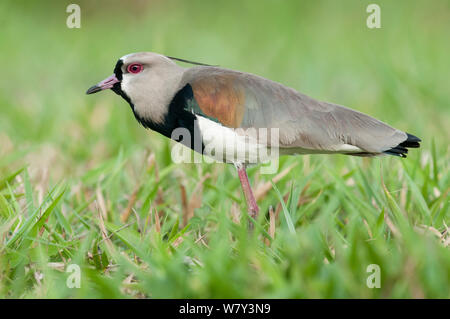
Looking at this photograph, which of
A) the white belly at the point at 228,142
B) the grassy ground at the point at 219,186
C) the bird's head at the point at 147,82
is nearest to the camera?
the grassy ground at the point at 219,186

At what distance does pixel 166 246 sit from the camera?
8.05ft

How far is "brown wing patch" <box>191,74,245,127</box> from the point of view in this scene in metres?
2.79

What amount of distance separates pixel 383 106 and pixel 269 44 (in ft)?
9.04

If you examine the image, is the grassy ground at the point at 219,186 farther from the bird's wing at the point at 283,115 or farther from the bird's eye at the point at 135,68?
the bird's eye at the point at 135,68

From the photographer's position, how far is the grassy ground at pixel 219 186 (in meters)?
2.03

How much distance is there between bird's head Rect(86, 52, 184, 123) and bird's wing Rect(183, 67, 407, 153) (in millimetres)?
96

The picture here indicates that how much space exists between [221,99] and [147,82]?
1.25 feet

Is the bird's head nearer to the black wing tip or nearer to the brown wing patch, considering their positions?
the brown wing patch

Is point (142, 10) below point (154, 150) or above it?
above

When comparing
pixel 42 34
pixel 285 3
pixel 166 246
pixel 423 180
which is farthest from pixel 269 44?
pixel 166 246

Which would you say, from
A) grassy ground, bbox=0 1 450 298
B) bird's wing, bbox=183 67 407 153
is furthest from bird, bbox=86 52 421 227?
grassy ground, bbox=0 1 450 298

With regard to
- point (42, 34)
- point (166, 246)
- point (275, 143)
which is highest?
point (42, 34)

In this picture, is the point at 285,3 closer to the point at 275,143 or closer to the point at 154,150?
the point at 154,150

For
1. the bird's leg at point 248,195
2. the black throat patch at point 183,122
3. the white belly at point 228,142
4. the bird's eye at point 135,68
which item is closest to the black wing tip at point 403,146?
the white belly at point 228,142
